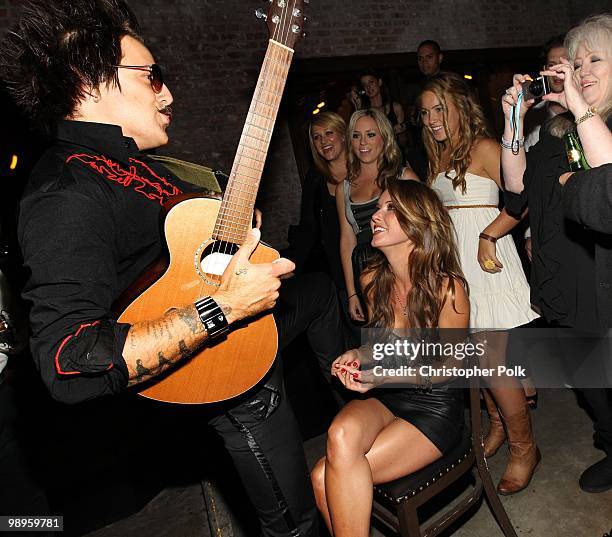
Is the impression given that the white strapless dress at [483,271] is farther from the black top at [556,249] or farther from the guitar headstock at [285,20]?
the guitar headstock at [285,20]

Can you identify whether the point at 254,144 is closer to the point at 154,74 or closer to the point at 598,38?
the point at 154,74

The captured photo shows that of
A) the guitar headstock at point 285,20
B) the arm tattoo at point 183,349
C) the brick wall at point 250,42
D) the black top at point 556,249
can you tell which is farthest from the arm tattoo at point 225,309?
the brick wall at point 250,42

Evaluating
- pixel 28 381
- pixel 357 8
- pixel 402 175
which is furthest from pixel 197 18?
pixel 28 381

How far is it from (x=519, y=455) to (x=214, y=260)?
203 cm

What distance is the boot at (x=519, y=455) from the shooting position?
255 cm

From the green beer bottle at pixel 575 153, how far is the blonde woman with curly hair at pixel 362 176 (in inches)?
57.9

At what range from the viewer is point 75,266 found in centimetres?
122

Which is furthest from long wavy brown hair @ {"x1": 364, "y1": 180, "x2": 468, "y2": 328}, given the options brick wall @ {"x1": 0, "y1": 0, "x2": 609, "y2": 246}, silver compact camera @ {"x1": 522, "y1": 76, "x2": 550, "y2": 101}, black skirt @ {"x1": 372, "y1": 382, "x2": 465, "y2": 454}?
brick wall @ {"x1": 0, "y1": 0, "x2": 609, "y2": 246}

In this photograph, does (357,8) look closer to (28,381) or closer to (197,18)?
(197,18)

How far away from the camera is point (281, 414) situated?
5.85 feet

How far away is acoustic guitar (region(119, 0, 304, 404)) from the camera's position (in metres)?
1.46

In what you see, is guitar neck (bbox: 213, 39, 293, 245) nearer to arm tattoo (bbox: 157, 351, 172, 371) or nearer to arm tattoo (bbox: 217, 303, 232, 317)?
arm tattoo (bbox: 217, 303, 232, 317)

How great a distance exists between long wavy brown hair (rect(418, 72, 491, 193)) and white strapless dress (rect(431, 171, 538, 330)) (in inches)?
2.5

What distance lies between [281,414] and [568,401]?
2.39 meters
